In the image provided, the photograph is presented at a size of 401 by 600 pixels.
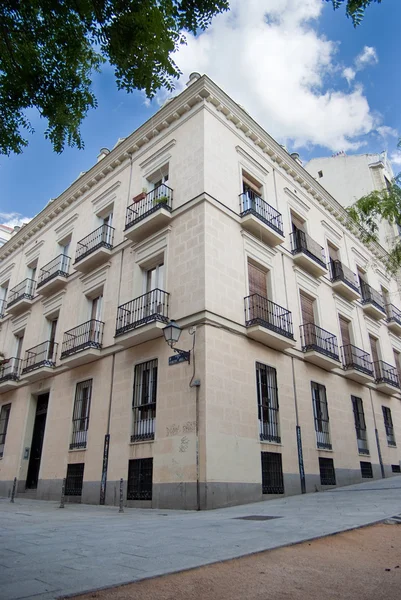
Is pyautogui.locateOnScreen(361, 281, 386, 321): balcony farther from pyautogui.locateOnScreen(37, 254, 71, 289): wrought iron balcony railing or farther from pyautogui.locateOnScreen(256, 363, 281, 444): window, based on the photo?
pyautogui.locateOnScreen(37, 254, 71, 289): wrought iron balcony railing

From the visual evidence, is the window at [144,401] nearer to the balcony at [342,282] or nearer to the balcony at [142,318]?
the balcony at [142,318]

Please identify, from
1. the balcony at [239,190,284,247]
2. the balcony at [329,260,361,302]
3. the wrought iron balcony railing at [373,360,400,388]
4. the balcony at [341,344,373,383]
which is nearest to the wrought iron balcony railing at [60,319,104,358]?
the balcony at [239,190,284,247]

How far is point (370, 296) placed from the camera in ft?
65.1

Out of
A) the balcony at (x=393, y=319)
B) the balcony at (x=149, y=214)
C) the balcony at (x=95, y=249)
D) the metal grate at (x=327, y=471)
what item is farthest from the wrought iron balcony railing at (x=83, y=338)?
the balcony at (x=393, y=319)

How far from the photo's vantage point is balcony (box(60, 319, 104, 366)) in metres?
13.4

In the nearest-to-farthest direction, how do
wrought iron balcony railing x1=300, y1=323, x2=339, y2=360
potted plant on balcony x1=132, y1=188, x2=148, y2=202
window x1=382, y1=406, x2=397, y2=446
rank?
wrought iron balcony railing x1=300, y1=323, x2=339, y2=360 → potted plant on balcony x1=132, y1=188, x2=148, y2=202 → window x1=382, y1=406, x2=397, y2=446

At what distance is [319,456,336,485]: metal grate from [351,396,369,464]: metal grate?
7.91 ft

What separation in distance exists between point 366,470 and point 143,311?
9.87m

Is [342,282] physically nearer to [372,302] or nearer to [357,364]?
[372,302]

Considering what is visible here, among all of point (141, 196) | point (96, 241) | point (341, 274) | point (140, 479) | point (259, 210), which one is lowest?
point (140, 479)

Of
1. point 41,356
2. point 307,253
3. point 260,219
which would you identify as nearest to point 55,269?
point 41,356

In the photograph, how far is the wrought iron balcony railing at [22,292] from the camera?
60.0 feet

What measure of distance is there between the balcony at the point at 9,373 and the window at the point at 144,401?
737 centimetres

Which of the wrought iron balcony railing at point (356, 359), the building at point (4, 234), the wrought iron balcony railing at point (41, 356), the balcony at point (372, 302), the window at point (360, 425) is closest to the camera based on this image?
the wrought iron balcony railing at point (41, 356)
